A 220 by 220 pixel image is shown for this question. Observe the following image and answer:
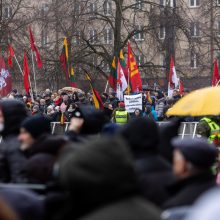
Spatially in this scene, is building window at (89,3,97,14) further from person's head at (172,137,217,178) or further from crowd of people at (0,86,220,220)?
person's head at (172,137,217,178)

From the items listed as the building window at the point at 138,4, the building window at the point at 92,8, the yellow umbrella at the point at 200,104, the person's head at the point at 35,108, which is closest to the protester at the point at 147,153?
the yellow umbrella at the point at 200,104

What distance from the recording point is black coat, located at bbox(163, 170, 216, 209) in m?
5.81

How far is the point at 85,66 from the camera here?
4341cm

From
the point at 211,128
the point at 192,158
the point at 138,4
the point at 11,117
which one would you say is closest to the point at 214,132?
the point at 211,128

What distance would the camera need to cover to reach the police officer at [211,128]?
44.3 feet

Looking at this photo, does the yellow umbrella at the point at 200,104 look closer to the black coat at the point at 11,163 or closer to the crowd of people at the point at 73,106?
the black coat at the point at 11,163

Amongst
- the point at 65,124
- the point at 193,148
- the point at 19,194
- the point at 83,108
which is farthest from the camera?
the point at 65,124

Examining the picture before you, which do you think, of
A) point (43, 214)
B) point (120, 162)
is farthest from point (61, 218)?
point (120, 162)

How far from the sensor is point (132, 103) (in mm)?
24297

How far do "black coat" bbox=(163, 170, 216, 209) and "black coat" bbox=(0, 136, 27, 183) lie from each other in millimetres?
1748

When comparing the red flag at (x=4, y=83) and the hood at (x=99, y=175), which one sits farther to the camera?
the red flag at (x=4, y=83)

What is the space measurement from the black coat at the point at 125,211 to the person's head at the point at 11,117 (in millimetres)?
3812

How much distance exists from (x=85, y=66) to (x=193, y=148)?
37532 mm

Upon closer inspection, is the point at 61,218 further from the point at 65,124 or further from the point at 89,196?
the point at 65,124
